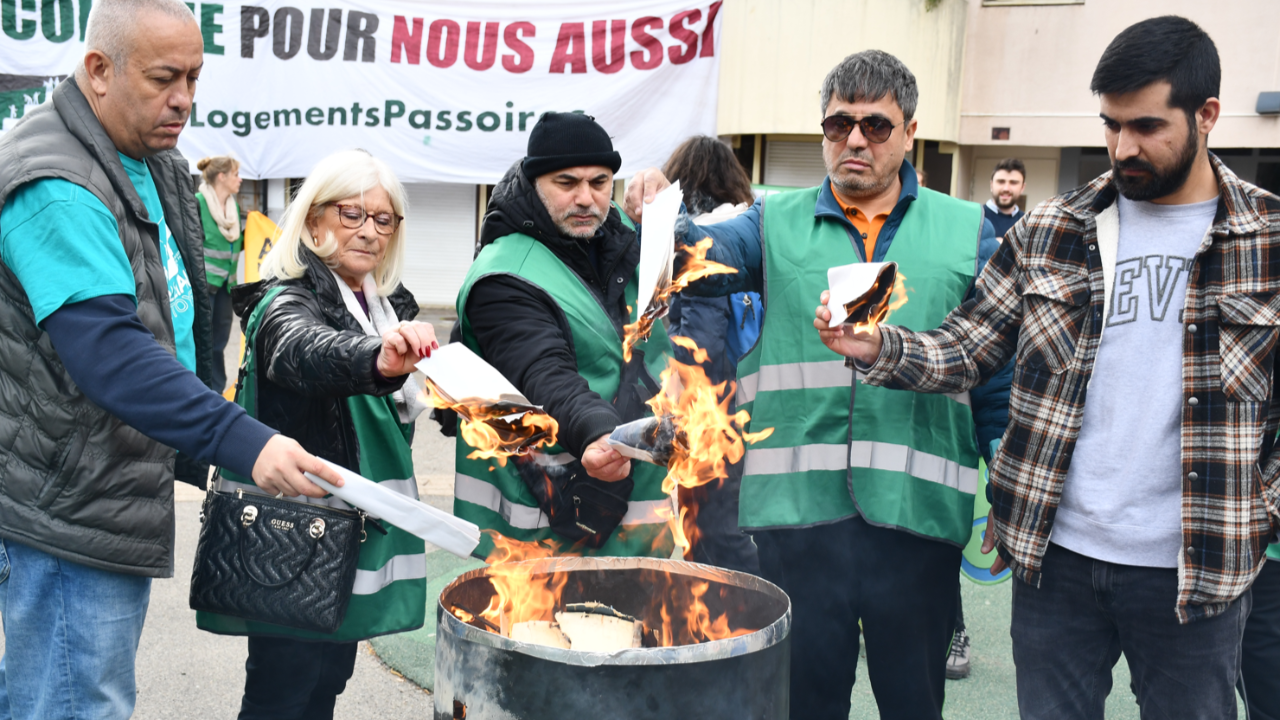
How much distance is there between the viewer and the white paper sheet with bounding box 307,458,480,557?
1983mm

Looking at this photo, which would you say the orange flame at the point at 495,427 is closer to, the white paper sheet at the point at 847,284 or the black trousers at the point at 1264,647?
the white paper sheet at the point at 847,284

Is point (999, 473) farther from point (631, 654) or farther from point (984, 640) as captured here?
point (984, 640)

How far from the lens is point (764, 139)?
15.2 meters

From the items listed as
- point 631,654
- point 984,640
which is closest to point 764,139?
point 984,640

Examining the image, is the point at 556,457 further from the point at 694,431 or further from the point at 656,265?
the point at 656,265

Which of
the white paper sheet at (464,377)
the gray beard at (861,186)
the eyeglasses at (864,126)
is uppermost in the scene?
the eyeglasses at (864,126)

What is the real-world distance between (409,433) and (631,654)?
4.22 feet

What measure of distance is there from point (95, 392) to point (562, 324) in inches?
42.5

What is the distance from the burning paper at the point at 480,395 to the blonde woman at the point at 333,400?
313mm

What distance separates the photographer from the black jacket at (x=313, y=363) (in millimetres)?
2330

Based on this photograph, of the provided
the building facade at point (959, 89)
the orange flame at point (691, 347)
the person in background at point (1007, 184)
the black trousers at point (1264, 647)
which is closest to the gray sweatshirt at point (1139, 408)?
the black trousers at point (1264, 647)

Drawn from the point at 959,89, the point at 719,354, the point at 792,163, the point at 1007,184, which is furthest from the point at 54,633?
the point at 959,89

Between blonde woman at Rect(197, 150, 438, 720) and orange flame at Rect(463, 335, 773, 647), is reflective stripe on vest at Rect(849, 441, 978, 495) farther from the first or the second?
blonde woman at Rect(197, 150, 438, 720)

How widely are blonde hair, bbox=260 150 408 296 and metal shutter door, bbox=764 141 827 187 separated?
1243cm
